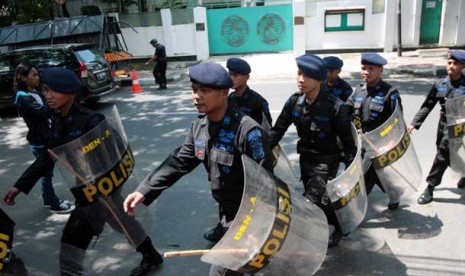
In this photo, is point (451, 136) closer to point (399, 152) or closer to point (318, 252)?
point (399, 152)

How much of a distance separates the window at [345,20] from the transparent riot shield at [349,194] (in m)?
13.6

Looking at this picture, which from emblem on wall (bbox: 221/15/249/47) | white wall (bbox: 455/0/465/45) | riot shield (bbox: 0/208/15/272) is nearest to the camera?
riot shield (bbox: 0/208/15/272)

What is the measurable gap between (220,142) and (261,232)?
2.15ft

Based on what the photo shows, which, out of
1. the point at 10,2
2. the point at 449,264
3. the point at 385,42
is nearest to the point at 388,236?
the point at 449,264

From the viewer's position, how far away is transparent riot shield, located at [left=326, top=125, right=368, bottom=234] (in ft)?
9.61

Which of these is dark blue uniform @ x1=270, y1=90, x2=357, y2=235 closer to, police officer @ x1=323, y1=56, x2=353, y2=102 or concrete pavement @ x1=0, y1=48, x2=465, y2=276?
concrete pavement @ x1=0, y1=48, x2=465, y2=276

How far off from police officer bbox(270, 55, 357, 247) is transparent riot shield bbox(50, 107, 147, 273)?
1342 mm

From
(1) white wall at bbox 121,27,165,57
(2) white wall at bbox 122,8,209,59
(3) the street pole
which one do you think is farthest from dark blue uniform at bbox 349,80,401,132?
(1) white wall at bbox 121,27,165,57

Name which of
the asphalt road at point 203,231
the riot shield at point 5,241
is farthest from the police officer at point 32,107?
the riot shield at point 5,241

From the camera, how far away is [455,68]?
4070 mm

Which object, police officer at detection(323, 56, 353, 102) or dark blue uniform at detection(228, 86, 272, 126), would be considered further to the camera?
police officer at detection(323, 56, 353, 102)

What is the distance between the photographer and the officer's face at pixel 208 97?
7.96 feet

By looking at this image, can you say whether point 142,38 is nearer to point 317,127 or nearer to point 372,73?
point 372,73

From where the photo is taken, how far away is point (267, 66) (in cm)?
1441
